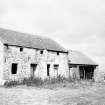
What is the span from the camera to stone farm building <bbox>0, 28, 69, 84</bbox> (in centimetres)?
1997

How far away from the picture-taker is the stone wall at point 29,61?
65.9 feet

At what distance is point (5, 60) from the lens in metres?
19.9

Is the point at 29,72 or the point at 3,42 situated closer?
the point at 3,42

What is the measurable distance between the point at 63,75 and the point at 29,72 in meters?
5.73

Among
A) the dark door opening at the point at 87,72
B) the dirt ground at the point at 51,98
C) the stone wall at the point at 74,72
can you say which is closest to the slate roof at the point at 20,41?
the stone wall at the point at 74,72

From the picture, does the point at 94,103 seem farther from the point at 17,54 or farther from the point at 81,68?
the point at 81,68

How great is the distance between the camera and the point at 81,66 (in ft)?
94.5

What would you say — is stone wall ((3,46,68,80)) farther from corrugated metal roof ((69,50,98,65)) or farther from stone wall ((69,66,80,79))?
corrugated metal roof ((69,50,98,65))

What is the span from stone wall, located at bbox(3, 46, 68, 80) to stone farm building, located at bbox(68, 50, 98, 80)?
1.36 m

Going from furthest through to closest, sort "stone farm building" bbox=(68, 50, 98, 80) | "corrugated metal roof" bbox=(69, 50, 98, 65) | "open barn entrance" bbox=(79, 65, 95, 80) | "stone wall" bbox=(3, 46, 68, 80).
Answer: "open barn entrance" bbox=(79, 65, 95, 80), "corrugated metal roof" bbox=(69, 50, 98, 65), "stone farm building" bbox=(68, 50, 98, 80), "stone wall" bbox=(3, 46, 68, 80)

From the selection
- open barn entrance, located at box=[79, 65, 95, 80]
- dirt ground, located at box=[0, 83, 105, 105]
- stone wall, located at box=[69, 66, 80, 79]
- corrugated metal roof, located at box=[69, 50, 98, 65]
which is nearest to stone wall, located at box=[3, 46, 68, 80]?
stone wall, located at box=[69, 66, 80, 79]

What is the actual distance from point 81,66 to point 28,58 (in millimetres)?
10278

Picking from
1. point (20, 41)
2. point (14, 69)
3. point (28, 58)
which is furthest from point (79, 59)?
point (14, 69)

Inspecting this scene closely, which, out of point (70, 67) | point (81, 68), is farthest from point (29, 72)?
point (81, 68)
